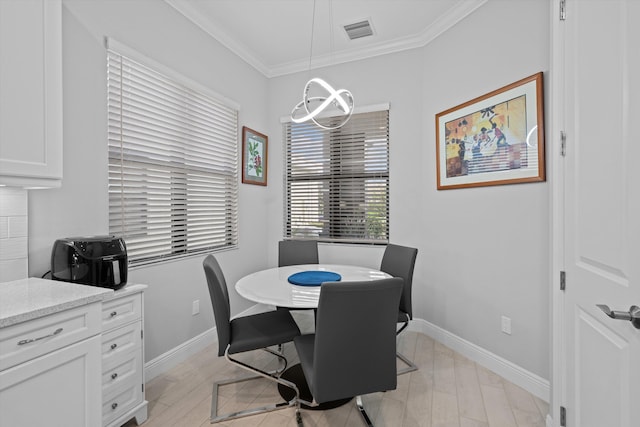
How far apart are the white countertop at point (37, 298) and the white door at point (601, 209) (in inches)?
78.0

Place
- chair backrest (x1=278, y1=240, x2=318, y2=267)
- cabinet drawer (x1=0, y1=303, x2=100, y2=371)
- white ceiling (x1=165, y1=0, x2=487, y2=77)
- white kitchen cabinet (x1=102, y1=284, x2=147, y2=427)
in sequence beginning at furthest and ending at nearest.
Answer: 1. chair backrest (x1=278, y1=240, x2=318, y2=267)
2. white ceiling (x1=165, y1=0, x2=487, y2=77)
3. white kitchen cabinet (x1=102, y1=284, x2=147, y2=427)
4. cabinet drawer (x1=0, y1=303, x2=100, y2=371)

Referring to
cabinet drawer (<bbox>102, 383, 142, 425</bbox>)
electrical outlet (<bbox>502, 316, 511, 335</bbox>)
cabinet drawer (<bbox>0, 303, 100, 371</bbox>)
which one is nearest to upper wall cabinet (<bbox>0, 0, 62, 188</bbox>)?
cabinet drawer (<bbox>0, 303, 100, 371</bbox>)

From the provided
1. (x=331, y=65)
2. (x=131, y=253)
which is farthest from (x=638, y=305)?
(x=331, y=65)

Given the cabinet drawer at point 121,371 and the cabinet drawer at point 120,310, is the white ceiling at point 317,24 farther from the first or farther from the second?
the cabinet drawer at point 121,371

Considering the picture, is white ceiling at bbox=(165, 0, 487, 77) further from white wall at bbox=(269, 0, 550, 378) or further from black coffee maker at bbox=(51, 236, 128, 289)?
black coffee maker at bbox=(51, 236, 128, 289)

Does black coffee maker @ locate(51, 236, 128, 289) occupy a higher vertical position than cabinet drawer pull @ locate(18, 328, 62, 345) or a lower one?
higher

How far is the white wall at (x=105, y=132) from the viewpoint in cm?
172

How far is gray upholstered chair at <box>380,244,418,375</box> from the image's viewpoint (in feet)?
7.62

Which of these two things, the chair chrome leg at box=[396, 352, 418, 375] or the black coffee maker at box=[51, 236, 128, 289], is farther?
the chair chrome leg at box=[396, 352, 418, 375]

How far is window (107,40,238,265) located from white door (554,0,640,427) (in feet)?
8.31

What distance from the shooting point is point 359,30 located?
2.93 metres

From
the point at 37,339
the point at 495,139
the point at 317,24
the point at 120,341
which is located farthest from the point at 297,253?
the point at 317,24

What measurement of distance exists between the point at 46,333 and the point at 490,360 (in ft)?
9.00

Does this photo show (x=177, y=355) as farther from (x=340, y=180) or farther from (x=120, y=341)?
(x=340, y=180)
